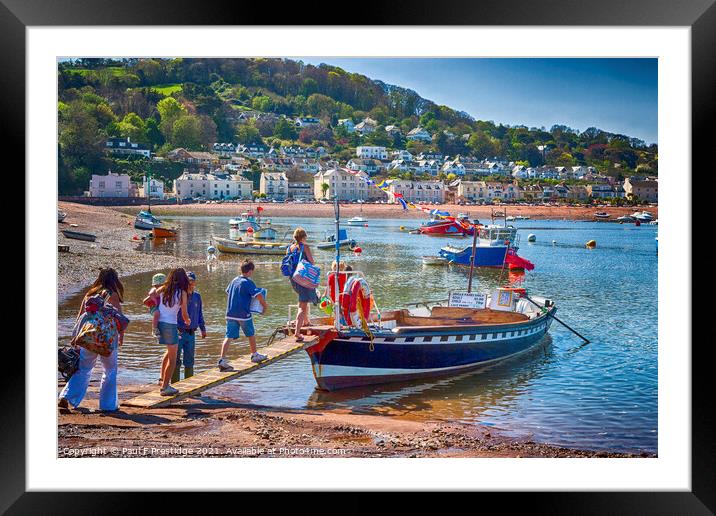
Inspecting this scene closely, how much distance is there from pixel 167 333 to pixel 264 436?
4.45 feet

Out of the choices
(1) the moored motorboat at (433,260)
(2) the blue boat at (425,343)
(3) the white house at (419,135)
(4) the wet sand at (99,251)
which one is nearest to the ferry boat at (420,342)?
(2) the blue boat at (425,343)

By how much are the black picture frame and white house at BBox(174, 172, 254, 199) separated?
9.20 m

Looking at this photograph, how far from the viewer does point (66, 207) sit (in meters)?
13.2

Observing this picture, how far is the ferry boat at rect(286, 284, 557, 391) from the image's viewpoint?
8109 millimetres

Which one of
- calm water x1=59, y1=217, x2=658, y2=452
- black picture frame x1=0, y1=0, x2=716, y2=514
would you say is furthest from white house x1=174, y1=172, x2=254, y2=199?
black picture frame x1=0, y1=0, x2=716, y2=514

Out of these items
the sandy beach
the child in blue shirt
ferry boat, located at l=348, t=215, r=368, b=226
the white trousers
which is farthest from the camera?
ferry boat, located at l=348, t=215, r=368, b=226

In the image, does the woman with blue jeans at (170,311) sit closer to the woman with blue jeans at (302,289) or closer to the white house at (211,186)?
the woman with blue jeans at (302,289)

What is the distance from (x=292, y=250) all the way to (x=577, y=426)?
12.0 ft

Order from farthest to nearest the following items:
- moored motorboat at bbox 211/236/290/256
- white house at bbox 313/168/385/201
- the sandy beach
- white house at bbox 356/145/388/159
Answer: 1. moored motorboat at bbox 211/236/290/256
2. the sandy beach
3. white house at bbox 313/168/385/201
4. white house at bbox 356/145/388/159

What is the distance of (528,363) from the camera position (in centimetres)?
1055

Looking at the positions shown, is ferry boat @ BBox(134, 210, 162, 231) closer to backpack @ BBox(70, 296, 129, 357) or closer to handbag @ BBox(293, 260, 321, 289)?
handbag @ BBox(293, 260, 321, 289)
